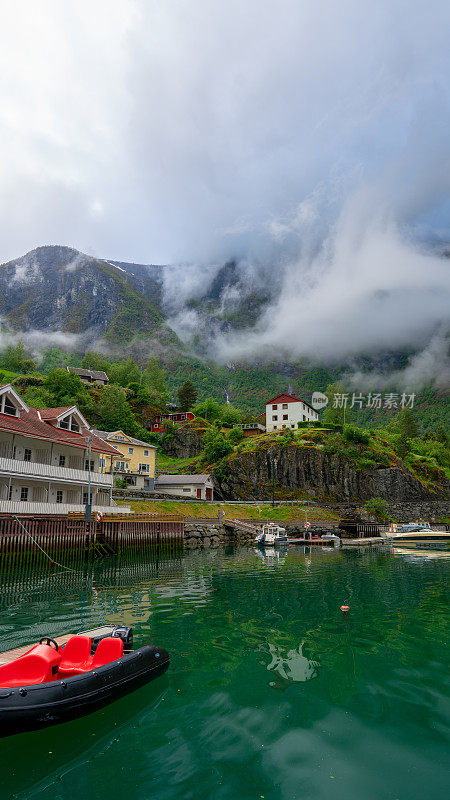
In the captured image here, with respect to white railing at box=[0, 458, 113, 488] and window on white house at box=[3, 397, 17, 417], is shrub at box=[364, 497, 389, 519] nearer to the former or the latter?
white railing at box=[0, 458, 113, 488]

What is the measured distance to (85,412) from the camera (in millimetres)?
124125

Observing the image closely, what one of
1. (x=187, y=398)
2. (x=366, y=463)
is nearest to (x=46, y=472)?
(x=366, y=463)

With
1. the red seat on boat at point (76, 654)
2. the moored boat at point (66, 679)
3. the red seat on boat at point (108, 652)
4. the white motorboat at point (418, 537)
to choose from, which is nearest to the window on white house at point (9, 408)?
the moored boat at point (66, 679)

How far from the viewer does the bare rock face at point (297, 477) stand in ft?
306

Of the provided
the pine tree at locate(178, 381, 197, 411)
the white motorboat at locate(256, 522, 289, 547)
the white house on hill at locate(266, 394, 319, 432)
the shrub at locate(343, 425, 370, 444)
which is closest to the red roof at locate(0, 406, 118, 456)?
the white motorboat at locate(256, 522, 289, 547)

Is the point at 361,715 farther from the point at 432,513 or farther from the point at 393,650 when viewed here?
the point at 432,513

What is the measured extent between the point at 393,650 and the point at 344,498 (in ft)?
270

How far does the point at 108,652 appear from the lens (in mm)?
11609

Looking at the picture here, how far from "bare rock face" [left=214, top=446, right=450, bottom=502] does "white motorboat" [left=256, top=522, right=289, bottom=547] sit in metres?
24.0

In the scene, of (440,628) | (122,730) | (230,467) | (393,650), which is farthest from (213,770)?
(230,467)

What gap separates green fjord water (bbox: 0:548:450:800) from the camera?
25.2 feet

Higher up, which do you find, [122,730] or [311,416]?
[311,416]

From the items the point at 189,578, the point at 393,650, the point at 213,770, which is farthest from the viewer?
the point at 189,578

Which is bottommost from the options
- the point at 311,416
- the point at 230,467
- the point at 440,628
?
the point at 440,628
